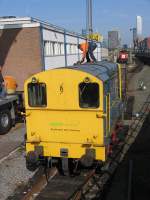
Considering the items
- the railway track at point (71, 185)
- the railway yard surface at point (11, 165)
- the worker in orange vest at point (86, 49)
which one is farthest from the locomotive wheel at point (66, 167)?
the worker in orange vest at point (86, 49)

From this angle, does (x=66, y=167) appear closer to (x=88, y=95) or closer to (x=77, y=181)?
(x=77, y=181)

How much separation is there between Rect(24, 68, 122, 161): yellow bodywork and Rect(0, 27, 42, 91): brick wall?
1601cm

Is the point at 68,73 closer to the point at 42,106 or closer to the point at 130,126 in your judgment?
the point at 42,106

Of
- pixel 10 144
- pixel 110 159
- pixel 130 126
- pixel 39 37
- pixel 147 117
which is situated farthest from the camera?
pixel 39 37

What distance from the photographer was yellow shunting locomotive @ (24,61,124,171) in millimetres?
9453

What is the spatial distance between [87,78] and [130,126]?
24.2ft

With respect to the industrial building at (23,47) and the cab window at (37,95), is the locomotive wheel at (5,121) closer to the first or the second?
the cab window at (37,95)

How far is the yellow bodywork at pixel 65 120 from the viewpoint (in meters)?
9.46

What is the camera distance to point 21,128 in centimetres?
1677

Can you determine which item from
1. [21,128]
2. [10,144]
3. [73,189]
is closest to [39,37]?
[21,128]

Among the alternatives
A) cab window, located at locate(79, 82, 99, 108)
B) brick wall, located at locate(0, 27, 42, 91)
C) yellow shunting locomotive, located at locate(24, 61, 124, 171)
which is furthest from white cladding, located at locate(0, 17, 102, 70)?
cab window, located at locate(79, 82, 99, 108)

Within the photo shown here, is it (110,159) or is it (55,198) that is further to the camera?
(110,159)

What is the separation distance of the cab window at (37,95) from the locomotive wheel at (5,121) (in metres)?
5.88

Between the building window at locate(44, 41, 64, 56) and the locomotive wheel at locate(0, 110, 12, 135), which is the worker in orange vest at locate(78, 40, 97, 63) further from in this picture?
the building window at locate(44, 41, 64, 56)
